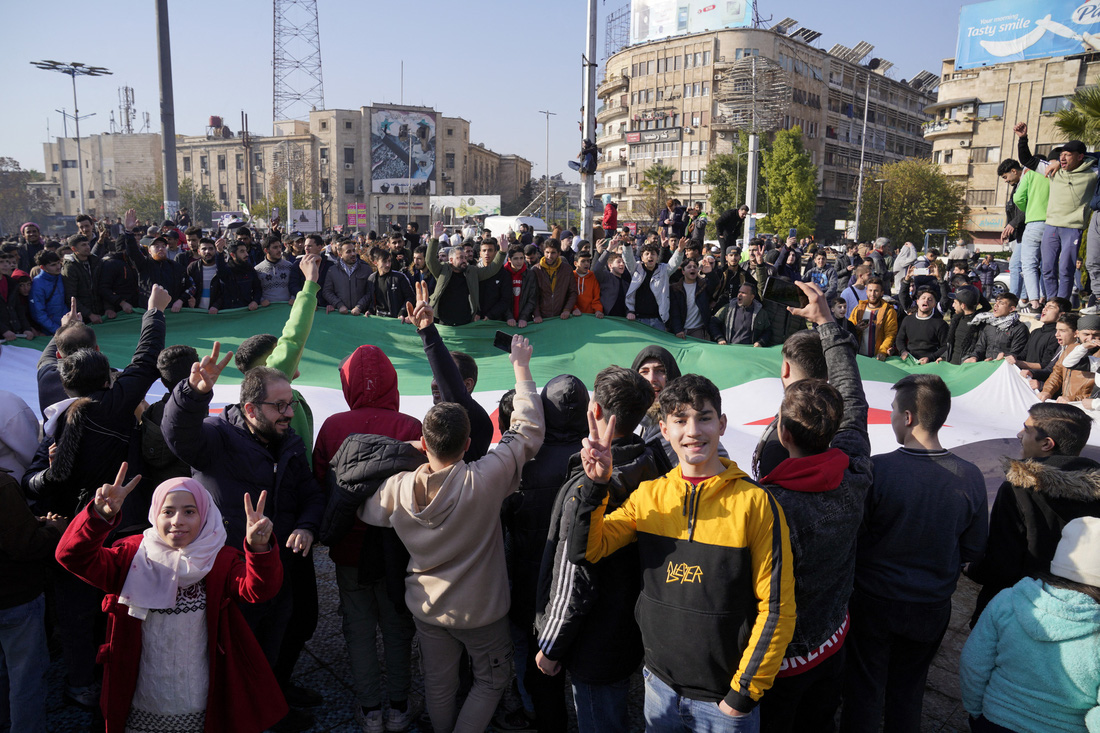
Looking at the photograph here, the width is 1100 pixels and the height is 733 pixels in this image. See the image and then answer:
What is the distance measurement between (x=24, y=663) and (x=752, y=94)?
64.0 metres

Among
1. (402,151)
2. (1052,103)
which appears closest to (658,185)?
(1052,103)

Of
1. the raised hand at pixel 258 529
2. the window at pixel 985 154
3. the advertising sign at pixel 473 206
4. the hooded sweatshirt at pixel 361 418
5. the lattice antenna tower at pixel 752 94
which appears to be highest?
the lattice antenna tower at pixel 752 94

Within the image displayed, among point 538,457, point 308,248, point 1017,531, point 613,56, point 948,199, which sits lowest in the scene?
point 1017,531

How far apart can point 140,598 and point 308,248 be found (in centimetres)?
757

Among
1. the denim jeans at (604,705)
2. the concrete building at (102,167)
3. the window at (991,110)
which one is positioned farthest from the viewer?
the concrete building at (102,167)

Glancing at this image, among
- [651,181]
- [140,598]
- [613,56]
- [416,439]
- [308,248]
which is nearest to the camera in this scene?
[140,598]

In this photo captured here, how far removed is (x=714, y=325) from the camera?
873 cm

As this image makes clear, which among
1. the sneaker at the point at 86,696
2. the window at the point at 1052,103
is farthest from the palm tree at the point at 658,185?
the sneaker at the point at 86,696

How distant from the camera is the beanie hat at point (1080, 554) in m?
2.40

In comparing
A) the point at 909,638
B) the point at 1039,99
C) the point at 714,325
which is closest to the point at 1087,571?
the point at 909,638

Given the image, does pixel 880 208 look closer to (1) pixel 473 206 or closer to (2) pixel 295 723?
(1) pixel 473 206

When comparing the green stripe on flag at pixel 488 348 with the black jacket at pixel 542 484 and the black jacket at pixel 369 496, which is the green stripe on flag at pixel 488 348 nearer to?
the black jacket at pixel 369 496

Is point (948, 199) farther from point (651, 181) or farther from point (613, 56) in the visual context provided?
point (613, 56)

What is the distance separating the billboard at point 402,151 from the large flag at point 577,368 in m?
80.6
